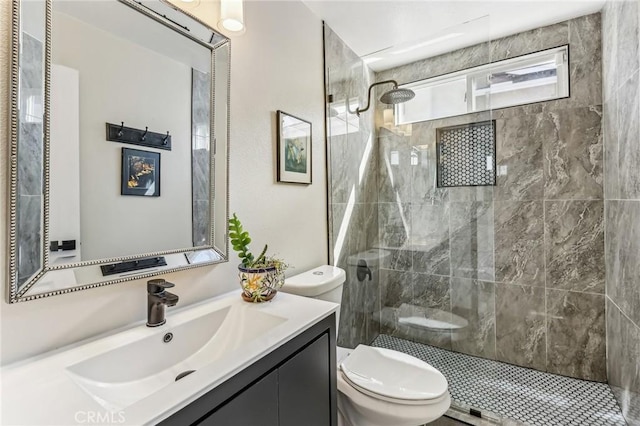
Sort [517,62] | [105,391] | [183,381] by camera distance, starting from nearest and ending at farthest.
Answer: [183,381] → [105,391] → [517,62]

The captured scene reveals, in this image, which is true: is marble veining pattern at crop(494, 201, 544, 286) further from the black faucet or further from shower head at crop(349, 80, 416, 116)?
the black faucet

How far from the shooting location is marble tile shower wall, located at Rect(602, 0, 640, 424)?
1.49 meters

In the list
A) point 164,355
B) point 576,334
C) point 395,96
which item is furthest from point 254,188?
point 576,334

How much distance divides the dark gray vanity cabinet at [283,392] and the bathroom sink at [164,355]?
10 centimetres

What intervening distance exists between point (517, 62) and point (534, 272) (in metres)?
1.61

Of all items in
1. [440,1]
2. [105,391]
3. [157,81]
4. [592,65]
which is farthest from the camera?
[592,65]

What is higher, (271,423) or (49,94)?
(49,94)

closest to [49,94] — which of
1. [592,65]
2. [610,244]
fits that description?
[610,244]

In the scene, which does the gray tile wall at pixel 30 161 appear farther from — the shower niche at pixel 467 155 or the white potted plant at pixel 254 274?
the shower niche at pixel 467 155

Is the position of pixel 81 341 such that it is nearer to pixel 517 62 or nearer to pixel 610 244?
pixel 610 244

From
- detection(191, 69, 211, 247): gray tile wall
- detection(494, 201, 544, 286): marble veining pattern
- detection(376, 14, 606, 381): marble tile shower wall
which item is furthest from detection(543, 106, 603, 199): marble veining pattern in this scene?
detection(191, 69, 211, 247): gray tile wall

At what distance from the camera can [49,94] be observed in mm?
797

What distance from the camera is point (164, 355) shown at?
3.06 feet

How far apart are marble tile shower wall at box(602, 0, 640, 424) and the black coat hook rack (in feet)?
6.87
